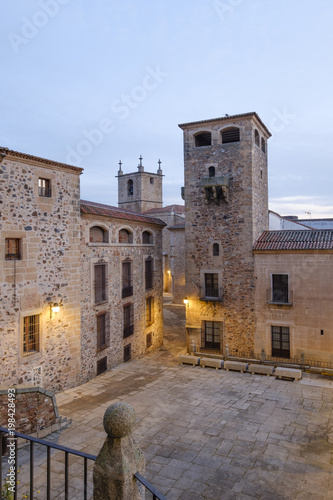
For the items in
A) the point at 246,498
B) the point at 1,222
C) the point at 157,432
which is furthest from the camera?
the point at 1,222

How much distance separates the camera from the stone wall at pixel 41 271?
1234 cm

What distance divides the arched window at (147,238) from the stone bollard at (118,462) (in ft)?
58.2

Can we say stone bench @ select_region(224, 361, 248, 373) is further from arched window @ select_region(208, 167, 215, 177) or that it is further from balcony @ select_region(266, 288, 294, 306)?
arched window @ select_region(208, 167, 215, 177)

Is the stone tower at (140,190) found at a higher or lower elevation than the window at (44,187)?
higher

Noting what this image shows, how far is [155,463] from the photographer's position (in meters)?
9.00

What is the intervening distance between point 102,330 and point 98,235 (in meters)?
4.55

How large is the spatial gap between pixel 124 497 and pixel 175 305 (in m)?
33.4

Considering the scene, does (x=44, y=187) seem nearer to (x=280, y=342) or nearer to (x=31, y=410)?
(x=31, y=410)

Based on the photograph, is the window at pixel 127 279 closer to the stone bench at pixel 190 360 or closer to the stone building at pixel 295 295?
the stone bench at pixel 190 360

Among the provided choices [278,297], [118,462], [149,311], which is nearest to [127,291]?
[149,311]

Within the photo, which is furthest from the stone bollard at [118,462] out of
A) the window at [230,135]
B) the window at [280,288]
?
the window at [230,135]

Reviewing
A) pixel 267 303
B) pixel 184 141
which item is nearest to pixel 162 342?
pixel 267 303

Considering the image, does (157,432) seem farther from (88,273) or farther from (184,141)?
(184,141)

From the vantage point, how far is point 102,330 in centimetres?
1703
